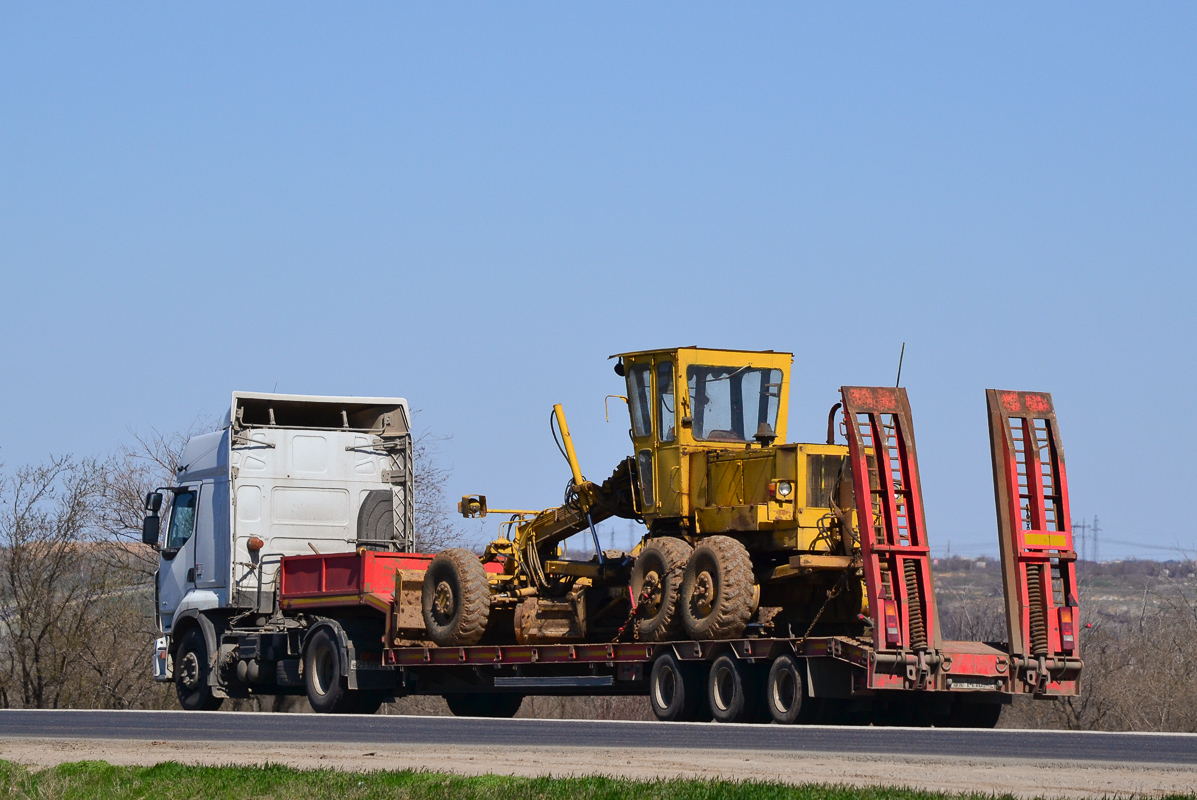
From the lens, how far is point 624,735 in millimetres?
16656

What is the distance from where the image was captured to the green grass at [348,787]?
11344mm

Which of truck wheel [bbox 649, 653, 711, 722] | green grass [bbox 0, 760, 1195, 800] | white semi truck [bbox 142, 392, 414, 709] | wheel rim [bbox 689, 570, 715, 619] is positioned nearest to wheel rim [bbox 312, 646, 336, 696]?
white semi truck [bbox 142, 392, 414, 709]

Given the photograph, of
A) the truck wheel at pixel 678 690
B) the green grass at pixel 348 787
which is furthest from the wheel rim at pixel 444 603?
the green grass at pixel 348 787

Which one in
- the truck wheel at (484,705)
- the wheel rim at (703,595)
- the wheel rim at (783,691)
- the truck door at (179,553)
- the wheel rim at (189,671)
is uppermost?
the truck door at (179,553)

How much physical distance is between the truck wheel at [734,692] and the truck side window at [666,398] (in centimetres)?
356

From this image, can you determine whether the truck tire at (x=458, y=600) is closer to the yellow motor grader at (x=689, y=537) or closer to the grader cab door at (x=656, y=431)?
the yellow motor grader at (x=689, y=537)

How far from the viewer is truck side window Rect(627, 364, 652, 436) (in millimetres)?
23062

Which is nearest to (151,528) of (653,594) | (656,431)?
(656,431)

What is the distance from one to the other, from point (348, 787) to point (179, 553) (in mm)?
15791

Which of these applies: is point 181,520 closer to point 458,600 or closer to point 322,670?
point 322,670

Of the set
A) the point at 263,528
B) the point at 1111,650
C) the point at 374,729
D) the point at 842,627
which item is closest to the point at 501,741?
the point at 374,729

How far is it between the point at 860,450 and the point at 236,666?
36.3 ft

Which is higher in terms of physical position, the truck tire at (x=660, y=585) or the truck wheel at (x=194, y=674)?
the truck tire at (x=660, y=585)

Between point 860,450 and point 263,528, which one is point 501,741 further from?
point 263,528
